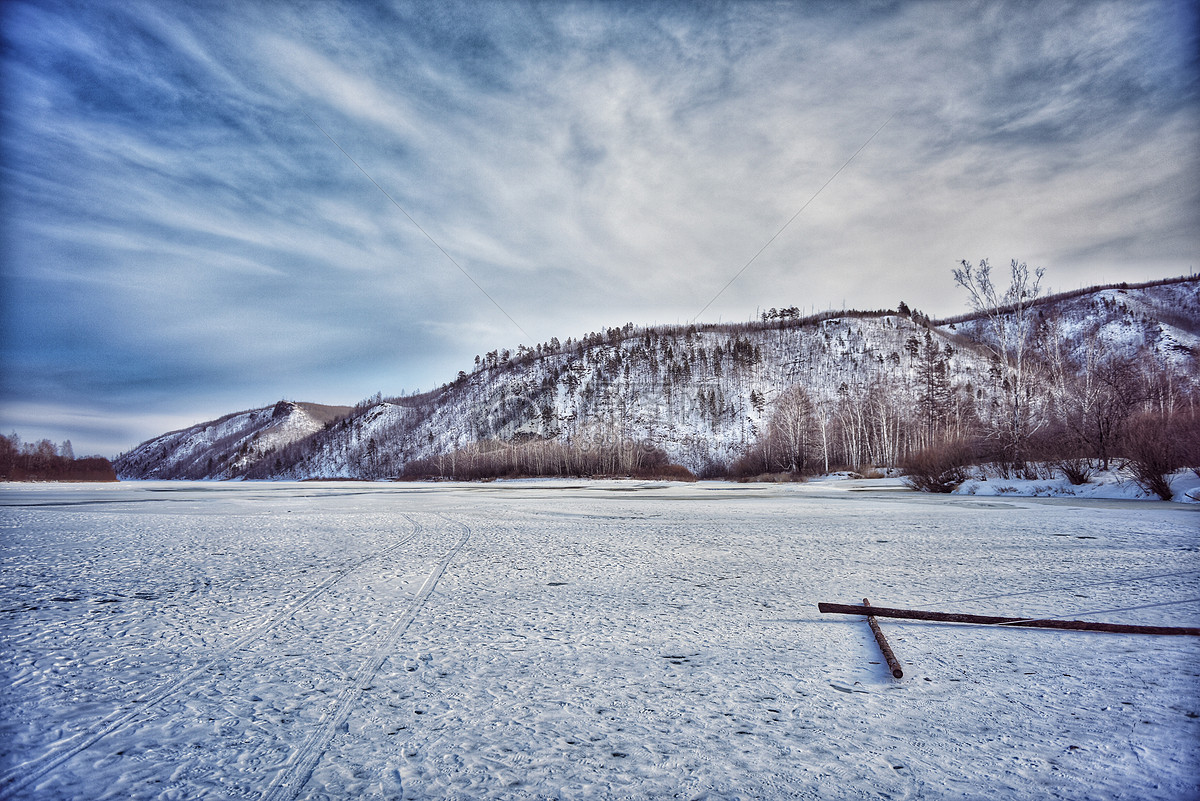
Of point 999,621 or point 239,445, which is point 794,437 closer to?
point 999,621

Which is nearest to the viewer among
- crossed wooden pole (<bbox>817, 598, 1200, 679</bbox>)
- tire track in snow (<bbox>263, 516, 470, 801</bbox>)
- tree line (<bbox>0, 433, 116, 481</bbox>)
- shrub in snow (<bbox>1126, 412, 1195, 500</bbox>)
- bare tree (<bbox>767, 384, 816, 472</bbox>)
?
tire track in snow (<bbox>263, 516, 470, 801</bbox>)

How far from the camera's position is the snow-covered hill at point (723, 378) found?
277ft

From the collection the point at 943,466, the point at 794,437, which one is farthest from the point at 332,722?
the point at 794,437

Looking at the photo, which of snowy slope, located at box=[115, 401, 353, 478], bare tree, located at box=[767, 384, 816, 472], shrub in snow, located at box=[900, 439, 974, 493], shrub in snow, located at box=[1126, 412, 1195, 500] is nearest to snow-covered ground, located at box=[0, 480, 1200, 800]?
shrub in snow, located at box=[1126, 412, 1195, 500]

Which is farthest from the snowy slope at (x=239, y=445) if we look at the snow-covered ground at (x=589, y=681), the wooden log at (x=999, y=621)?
the wooden log at (x=999, y=621)

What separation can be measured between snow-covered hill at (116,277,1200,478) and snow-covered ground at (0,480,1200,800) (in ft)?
202

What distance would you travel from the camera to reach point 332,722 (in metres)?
2.19

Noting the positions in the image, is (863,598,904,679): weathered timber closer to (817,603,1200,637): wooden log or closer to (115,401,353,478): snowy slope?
(817,603,1200,637): wooden log

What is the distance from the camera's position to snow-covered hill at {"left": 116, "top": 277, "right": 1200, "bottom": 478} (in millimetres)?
84500

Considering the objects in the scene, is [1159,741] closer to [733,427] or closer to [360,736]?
[360,736]

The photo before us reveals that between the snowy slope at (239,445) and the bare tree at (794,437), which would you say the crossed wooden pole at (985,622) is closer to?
the bare tree at (794,437)

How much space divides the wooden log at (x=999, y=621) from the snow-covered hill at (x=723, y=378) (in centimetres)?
6221

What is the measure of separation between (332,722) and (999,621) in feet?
12.5

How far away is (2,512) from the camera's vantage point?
11.8 meters
